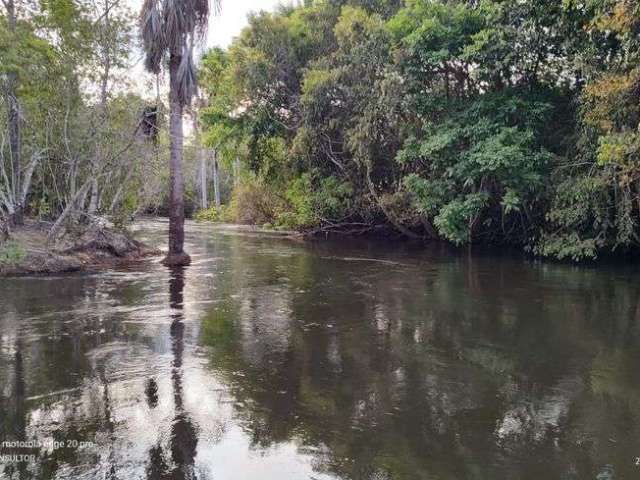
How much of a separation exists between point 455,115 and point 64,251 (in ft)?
39.6

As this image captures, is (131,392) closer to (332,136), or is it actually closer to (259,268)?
(259,268)

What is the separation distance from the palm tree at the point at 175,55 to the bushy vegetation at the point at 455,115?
6.63 m

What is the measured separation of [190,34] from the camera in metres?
13.6

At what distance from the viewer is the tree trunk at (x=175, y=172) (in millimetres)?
13883

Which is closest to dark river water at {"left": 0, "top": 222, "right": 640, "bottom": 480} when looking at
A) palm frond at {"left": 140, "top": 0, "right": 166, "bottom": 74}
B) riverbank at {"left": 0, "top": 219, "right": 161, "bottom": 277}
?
riverbank at {"left": 0, "top": 219, "right": 161, "bottom": 277}

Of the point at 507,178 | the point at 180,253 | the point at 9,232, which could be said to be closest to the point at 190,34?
the point at 180,253

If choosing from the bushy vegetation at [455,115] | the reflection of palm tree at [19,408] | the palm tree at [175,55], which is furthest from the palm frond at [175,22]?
the reflection of palm tree at [19,408]

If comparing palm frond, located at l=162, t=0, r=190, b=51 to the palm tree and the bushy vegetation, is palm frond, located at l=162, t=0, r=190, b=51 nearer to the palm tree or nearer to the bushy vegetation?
the palm tree

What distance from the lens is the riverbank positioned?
12078mm

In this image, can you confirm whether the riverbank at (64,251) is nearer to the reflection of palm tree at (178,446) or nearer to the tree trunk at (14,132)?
the tree trunk at (14,132)

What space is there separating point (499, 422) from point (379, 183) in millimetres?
18667

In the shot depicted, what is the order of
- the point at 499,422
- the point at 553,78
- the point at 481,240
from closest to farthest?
the point at 499,422 < the point at 553,78 < the point at 481,240

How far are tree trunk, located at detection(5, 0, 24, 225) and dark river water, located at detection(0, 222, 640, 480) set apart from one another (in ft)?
15.0

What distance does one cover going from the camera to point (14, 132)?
1434 cm
